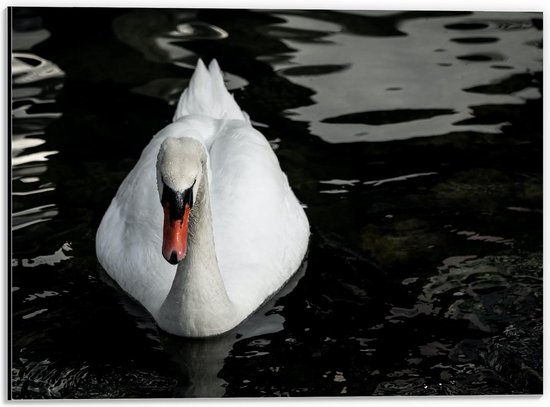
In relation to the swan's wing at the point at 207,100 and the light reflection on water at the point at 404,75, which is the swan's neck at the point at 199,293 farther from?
the light reflection on water at the point at 404,75

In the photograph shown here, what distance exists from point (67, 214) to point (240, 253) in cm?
126

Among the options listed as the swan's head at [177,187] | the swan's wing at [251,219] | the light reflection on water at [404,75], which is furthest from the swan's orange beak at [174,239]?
the light reflection on water at [404,75]

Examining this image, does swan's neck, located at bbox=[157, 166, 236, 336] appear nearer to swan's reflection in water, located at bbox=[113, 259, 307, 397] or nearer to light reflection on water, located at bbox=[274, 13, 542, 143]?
swan's reflection in water, located at bbox=[113, 259, 307, 397]

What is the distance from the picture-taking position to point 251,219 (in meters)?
7.35

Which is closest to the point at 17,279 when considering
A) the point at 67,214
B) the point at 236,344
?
the point at 67,214

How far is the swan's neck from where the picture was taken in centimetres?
674

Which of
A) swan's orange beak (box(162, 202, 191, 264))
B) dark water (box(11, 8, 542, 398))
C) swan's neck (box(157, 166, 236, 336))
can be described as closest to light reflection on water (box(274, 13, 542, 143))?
dark water (box(11, 8, 542, 398))

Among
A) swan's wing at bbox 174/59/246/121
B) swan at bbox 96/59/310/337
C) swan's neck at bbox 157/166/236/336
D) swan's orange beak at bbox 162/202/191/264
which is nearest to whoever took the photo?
swan's orange beak at bbox 162/202/191/264

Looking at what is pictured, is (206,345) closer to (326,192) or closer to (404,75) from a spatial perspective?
(326,192)

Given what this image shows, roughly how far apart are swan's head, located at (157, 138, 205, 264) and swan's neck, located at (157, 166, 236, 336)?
438mm

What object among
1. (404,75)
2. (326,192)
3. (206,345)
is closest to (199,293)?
(206,345)

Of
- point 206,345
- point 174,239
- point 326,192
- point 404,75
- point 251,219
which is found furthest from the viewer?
point 404,75

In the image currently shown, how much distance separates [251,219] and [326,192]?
107 cm

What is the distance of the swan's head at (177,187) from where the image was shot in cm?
609
